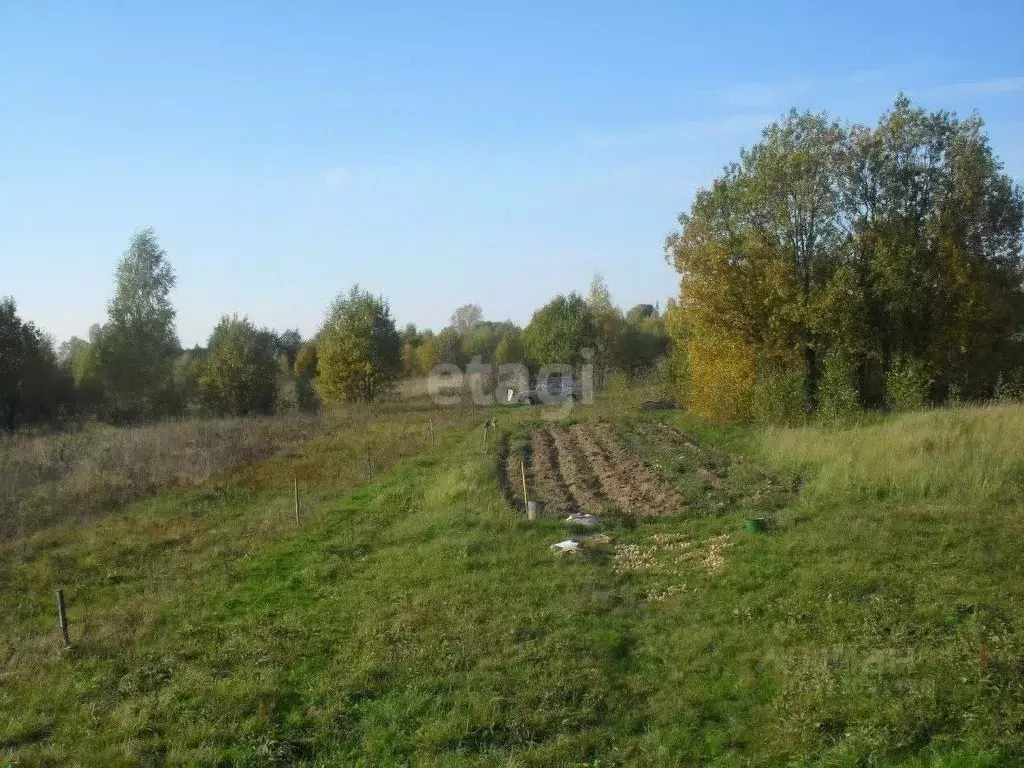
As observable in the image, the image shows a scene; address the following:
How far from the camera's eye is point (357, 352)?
45531mm

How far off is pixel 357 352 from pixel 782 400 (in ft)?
91.6

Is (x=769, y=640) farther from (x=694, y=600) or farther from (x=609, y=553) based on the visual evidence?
(x=609, y=553)

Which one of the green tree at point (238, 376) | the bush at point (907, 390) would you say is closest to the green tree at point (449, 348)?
the green tree at point (238, 376)

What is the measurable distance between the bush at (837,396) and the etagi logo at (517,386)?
22208 millimetres

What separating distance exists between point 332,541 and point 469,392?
3835 centimetres

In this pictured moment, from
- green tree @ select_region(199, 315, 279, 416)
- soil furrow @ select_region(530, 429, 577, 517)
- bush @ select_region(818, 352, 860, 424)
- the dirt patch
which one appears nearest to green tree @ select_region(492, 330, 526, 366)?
green tree @ select_region(199, 315, 279, 416)

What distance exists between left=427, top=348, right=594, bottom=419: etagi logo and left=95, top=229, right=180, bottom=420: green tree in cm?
1562

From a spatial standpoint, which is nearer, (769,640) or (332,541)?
(769,640)

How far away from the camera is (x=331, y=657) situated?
27.5ft

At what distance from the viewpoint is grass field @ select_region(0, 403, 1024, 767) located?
20.7 ft

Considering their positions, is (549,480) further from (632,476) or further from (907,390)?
(907,390)

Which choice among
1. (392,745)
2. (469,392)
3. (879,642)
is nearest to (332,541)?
(392,745)

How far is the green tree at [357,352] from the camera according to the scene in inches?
1801

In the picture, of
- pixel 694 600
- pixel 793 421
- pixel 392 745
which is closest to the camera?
pixel 392 745
